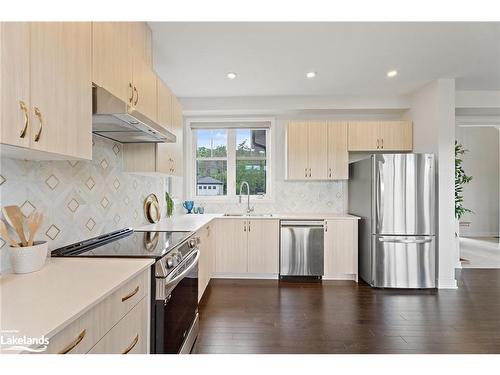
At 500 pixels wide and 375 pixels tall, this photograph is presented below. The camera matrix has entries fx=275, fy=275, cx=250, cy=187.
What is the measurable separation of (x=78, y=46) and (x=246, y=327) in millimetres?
2339

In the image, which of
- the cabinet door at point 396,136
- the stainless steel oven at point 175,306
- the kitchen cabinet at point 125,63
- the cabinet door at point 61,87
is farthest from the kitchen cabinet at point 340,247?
the cabinet door at point 61,87

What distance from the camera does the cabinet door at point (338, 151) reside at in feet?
13.1

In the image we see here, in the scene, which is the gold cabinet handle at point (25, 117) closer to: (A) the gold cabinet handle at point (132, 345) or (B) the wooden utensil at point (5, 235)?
(B) the wooden utensil at point (5, 235)

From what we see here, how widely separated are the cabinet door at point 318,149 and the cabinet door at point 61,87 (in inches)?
123

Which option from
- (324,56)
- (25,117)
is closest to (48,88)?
(25,117)

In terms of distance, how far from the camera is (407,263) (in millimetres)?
3438

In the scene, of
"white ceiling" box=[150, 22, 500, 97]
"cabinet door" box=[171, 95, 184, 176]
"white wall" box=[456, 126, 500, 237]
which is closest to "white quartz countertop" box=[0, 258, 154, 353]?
"cabinet door" box=[171, 95, 184, 176]

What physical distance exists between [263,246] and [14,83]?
3203 millimetres

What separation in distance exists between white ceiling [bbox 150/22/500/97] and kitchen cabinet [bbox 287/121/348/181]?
0.49 metres

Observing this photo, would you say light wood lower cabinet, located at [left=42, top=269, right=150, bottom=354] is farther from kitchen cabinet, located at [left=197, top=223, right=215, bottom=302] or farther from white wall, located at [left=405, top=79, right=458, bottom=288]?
white wall, located at [left=405, top=79, right=458, bottom=288]

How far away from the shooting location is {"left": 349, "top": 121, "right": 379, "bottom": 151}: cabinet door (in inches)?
157

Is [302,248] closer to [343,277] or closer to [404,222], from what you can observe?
[343,277]

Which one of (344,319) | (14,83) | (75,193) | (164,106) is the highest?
(164,106)
